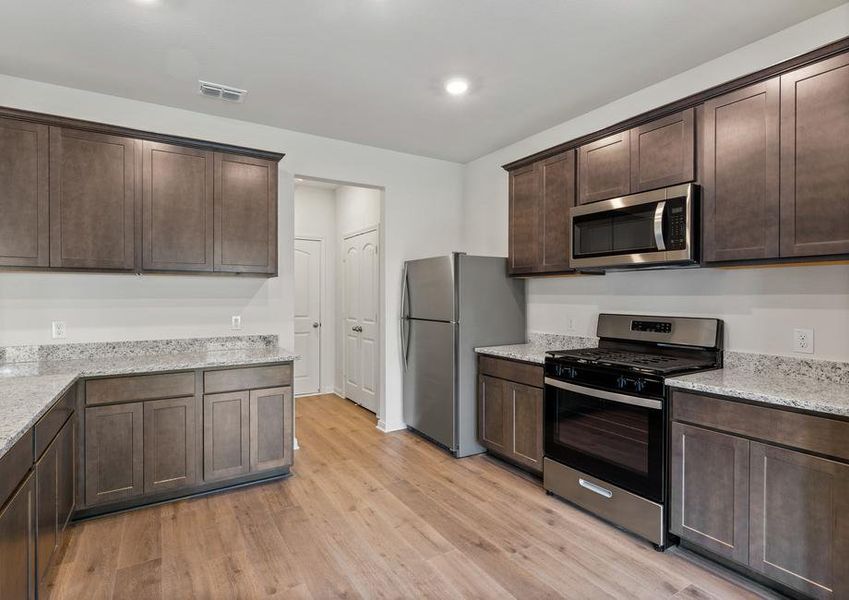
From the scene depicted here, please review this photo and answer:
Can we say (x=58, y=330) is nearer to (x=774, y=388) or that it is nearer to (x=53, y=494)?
(x=53, y=494)

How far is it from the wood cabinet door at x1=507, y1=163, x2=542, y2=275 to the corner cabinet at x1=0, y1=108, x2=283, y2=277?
1827 mm

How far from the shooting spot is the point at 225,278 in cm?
357

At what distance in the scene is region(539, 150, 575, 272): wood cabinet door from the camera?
3.25 metres

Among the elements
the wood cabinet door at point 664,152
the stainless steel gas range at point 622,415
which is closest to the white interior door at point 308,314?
the stainless steel gas range at point 622,415

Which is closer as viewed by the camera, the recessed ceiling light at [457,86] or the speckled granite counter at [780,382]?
the speckled granite counter at [780,382]

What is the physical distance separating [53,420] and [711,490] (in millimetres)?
3048

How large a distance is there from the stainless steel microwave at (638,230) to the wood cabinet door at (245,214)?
7.05 ft

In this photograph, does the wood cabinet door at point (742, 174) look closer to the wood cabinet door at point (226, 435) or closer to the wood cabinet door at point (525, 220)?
the wood cabinet door at point (525, 220)

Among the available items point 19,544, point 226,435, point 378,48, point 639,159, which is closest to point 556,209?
point 639,159

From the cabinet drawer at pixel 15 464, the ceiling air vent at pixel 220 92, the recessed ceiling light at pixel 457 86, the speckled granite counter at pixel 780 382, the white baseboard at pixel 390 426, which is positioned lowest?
the white baseboard at pixel 390 426

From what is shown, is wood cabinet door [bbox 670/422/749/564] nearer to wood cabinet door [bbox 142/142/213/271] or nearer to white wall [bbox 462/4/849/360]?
white wall [bbox 462/4/849/360]

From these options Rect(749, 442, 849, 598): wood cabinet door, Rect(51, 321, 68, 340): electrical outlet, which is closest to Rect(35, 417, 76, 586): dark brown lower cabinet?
Rect(51, 321, 68, 340): electrical outlet

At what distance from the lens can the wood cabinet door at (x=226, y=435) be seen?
2980 mm

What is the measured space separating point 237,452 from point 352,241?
119 inches
